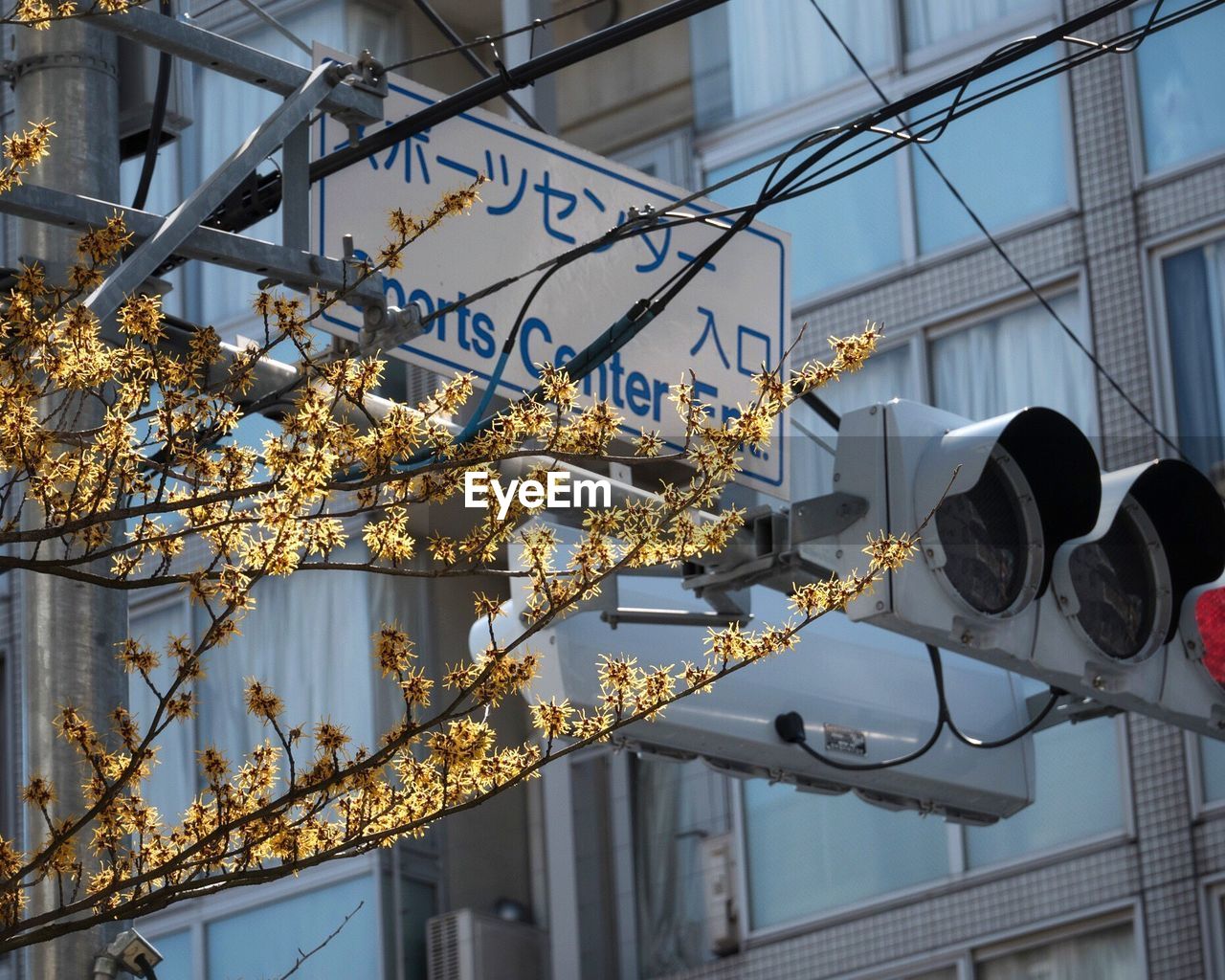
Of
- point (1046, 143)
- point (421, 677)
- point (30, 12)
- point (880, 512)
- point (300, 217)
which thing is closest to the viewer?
point (421, 677)

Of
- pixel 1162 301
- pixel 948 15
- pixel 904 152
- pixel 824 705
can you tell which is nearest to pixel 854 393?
pixel 904 152

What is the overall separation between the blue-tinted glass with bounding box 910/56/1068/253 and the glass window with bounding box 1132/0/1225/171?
606 mm

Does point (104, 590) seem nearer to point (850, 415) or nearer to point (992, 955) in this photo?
point (850, 415)

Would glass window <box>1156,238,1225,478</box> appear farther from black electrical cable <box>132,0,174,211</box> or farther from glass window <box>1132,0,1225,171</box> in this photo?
black electrical cable <box>132,0,174,211</box>

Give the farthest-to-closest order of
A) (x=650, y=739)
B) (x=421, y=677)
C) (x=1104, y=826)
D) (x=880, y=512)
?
(x=1104, y=826), (x=650, y=739), (x=880, y=512), (x=421, y=677)

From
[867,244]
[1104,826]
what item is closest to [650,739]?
[1104,826]

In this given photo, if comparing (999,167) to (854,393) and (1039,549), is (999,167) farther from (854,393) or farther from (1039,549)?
(1039,549)

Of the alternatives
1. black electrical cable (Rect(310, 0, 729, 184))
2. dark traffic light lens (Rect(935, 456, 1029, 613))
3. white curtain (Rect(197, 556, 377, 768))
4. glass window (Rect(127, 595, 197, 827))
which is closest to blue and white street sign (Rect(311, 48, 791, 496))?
black electrical cable (Rect(310, 0, 729, 184))

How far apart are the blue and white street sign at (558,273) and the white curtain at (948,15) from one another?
8.57m

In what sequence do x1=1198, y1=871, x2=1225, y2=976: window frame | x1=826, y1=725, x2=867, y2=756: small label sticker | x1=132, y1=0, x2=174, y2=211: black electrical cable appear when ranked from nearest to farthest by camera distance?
x1=132, y1=0, x2=174, y2=211: black electrical cable, x1=826, y1=725, x2=867, y2=756: small label sticker, x1=1198, y1=871, x2=1225, y2=976: window frame

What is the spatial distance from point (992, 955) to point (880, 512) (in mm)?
8055

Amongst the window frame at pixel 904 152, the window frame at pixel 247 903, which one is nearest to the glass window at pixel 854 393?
the window frame at pixel 904 152

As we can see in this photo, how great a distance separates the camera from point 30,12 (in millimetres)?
5723

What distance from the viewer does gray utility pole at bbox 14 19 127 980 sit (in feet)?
21.2
